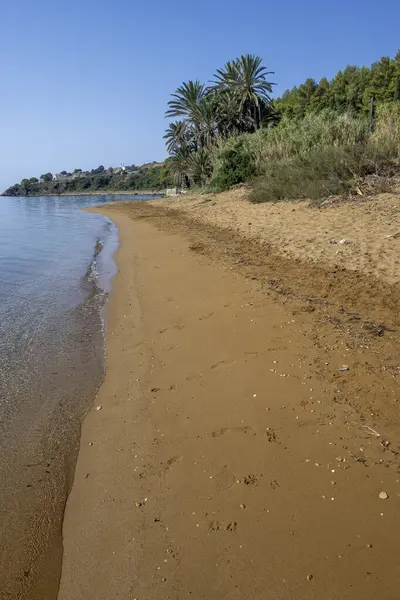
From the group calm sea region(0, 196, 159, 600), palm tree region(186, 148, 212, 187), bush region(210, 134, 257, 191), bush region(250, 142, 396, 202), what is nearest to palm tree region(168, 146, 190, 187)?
palm tree region(186, 148, 212, 187)

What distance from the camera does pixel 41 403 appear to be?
12.1 ft

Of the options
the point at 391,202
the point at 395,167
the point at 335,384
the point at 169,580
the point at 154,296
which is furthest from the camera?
the point at 395,167

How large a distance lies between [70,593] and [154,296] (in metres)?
4.73

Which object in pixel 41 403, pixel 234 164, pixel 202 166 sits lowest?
pixel 41 403

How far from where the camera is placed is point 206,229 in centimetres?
1283

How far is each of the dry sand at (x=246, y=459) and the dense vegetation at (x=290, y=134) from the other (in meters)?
8.29

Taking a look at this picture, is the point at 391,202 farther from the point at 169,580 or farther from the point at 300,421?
the point at 169,580

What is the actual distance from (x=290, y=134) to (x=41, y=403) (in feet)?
58.6

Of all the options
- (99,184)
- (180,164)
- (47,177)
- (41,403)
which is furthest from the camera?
(47,177)

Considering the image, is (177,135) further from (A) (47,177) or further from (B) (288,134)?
(A) (47,177)

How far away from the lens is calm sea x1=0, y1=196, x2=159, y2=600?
7.23 ft

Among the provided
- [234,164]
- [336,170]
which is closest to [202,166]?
[234,164]

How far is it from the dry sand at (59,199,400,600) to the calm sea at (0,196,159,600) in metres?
0.14

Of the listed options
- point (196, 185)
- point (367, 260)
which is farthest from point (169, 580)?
point (196, 185)
